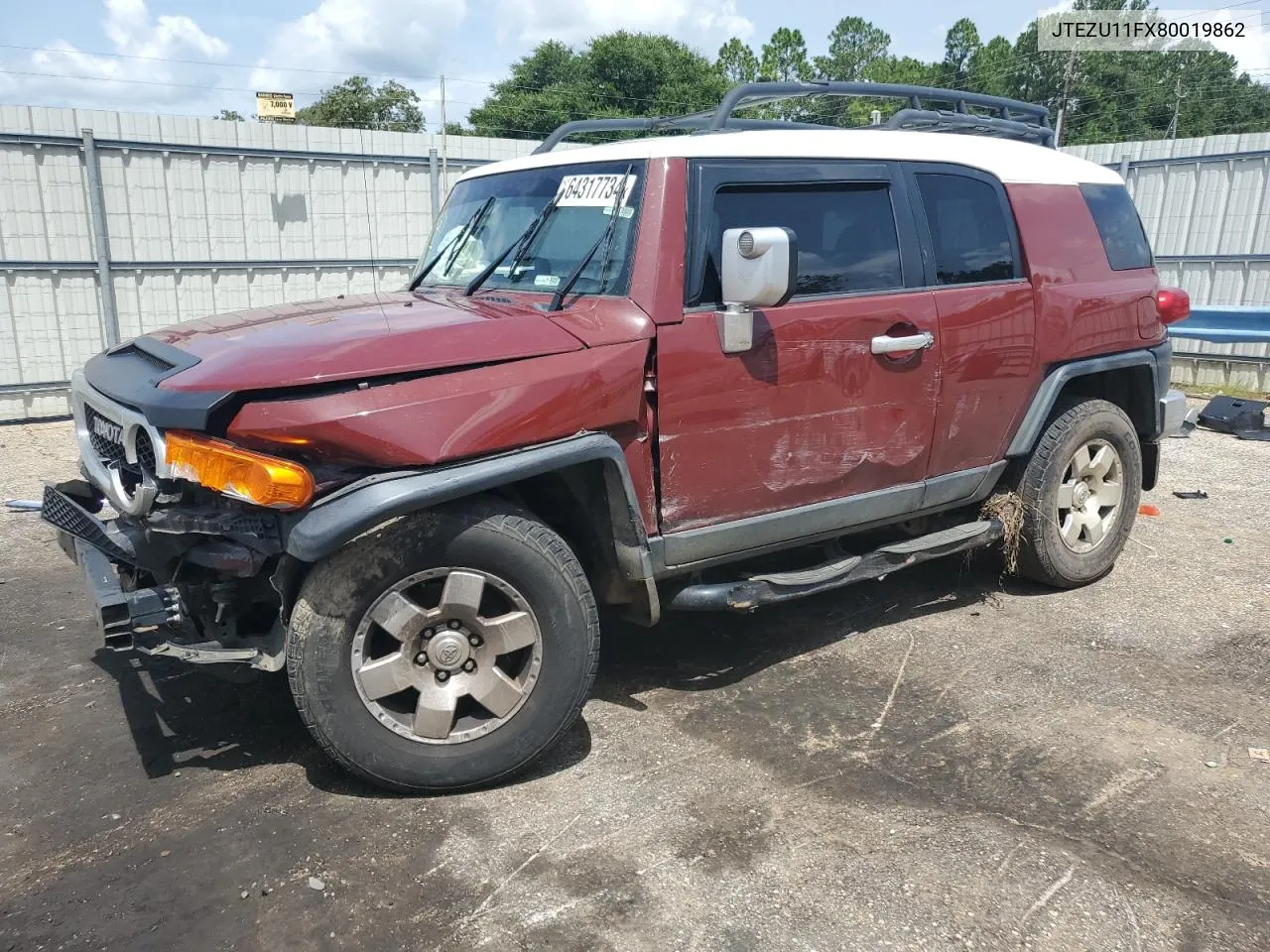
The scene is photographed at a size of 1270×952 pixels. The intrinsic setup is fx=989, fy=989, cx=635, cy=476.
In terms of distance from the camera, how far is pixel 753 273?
10.8ft

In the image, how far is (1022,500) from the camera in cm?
473

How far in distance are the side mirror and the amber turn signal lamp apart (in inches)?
59.5

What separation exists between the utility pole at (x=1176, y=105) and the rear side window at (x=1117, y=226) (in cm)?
5899

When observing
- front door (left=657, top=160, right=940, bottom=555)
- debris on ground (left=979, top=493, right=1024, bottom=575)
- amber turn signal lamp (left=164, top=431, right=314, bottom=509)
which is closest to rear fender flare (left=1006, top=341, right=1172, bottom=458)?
debris on ground (left=979, top=493, right=1024, bottom=575)

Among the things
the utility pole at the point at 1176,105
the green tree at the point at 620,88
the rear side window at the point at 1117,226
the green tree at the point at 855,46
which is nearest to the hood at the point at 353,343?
the rear side window at the point at 1117,226

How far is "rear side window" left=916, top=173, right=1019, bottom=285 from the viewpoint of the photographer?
420cm

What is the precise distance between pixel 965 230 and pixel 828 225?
2.55 feet

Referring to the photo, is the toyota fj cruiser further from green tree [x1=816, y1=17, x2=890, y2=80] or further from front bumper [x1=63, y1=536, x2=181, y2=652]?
green tree [x1=816, y1=17, x2=890, y2=80]

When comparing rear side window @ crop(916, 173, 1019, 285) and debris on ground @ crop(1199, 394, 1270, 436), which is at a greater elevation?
rear side window @ crop(916, 173, 1019, 285)

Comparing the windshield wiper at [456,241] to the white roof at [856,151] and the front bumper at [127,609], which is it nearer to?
the white roof at [856,151]

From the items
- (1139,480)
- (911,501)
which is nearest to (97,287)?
Result: (911,501)

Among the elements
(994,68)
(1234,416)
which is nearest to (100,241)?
(1234,416)

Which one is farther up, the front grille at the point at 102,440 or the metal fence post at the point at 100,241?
the metal fence post at the point at 100,241

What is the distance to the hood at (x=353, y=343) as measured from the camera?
9.48ft
